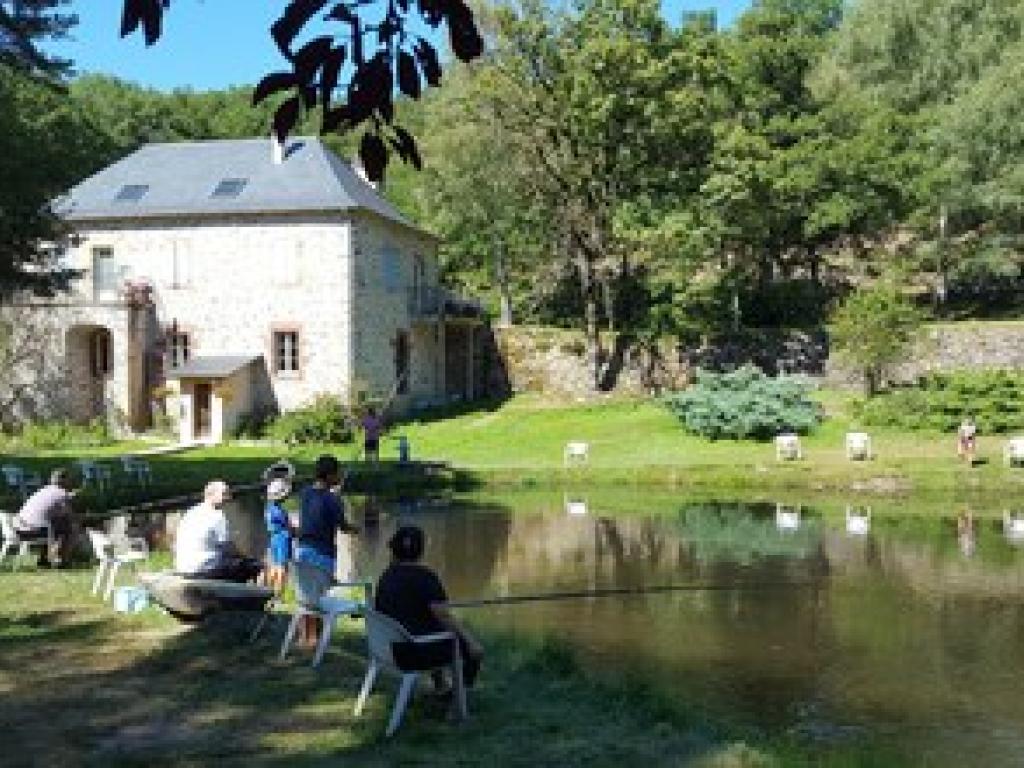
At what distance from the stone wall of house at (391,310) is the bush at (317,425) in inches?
54.1

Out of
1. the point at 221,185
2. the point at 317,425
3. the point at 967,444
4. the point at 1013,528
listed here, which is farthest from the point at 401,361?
the point at 1013,528

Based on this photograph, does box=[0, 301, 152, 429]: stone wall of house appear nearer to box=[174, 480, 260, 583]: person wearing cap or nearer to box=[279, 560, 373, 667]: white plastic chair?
box=[174, 480, 260, 583]: person wearing cap

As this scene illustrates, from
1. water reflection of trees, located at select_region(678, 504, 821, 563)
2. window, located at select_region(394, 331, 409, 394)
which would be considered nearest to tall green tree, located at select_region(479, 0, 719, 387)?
window, located at select_region(394, 331, 409, 394)

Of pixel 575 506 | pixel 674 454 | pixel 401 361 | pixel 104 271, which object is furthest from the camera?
pixel 401 361

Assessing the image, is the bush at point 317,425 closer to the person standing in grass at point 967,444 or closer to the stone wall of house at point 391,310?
the stone wall of house at point 391,310

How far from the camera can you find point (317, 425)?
32.5 m

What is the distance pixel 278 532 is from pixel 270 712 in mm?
4450

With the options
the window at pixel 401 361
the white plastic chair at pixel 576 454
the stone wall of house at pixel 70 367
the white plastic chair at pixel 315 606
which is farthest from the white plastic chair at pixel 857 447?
the white plastic chair at pixel 315 606

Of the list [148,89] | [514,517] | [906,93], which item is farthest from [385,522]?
[148,89]

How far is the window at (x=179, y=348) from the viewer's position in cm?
3569

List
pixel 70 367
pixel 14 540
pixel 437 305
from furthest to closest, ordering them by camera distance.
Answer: pixel 437 305 < pixel 70 367 < pixel 14 540

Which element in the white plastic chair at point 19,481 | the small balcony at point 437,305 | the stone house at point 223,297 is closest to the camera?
the white plastic chair at point 19,481

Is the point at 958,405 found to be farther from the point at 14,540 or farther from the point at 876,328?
the point at 14,540

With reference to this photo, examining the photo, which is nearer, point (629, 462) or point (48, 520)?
point (48, 520)
